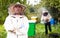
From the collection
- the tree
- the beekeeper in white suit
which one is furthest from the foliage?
the tree

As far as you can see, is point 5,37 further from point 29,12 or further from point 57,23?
point 57,23

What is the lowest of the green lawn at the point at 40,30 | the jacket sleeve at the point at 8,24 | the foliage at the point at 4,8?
the green lawn at the point at 40,30

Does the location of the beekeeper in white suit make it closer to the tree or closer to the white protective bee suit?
the white protective bee suit

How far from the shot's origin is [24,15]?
107 cm

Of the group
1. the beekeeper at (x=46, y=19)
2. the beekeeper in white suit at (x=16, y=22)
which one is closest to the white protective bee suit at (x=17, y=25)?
the beekeeper in white suit at (x=16, y=22)

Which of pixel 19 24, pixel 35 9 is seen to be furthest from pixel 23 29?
pixel 35 9

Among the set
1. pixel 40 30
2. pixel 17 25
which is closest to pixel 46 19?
pixel 40 30

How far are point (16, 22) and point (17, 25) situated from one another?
0.02 meters

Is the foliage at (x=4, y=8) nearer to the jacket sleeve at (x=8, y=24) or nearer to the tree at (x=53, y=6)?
the jacket sleeve at (x=8, y=24)

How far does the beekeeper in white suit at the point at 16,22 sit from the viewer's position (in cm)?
105

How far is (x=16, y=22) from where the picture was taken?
105 centimetres

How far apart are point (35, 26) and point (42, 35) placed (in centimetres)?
8

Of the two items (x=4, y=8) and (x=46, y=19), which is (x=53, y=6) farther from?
(x=4, y=8)

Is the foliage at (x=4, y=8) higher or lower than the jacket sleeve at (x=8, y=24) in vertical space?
higher
